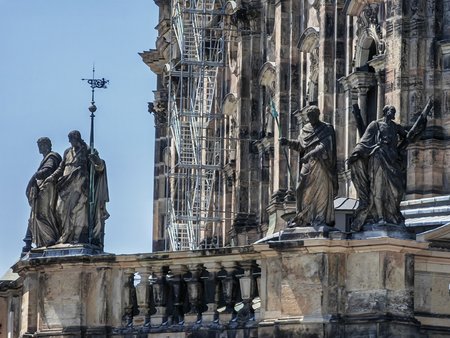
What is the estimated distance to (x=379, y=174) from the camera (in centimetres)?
3422

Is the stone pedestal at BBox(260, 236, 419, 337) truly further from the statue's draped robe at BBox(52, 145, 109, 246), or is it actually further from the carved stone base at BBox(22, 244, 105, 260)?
the statue's draped robe at BBox(52, 145, 109, 246)

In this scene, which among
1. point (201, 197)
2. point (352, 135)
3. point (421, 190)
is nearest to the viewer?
point (421, 190)

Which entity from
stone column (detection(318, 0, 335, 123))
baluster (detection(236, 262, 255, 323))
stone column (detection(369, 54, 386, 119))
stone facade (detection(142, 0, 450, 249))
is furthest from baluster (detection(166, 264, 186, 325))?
stone column (detection(318, 0, 335, 123))

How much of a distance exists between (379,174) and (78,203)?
489 centimetres

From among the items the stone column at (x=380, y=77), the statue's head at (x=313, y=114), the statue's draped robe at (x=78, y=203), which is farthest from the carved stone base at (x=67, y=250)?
the stone column at (x=380, y=77)

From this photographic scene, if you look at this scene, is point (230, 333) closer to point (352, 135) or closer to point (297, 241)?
point (297, 241)

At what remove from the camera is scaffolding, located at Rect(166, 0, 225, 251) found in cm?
5716

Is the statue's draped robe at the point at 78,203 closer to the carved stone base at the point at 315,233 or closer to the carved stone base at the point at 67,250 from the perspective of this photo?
the carved stone base at the point at 67,250

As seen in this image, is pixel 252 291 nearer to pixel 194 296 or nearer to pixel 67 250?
pixel 194 296

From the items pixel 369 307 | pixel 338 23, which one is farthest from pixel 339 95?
pixel 369 307

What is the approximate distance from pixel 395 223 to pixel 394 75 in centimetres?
983

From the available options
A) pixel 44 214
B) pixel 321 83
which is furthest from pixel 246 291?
pixel 321 83

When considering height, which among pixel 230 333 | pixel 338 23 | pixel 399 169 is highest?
pixel 338 23

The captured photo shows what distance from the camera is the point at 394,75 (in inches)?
1718
